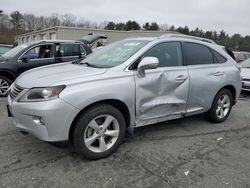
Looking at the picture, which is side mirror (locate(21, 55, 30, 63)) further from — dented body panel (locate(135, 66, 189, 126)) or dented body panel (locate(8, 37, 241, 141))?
dented body panel (locate(135, 66, 189, 126))

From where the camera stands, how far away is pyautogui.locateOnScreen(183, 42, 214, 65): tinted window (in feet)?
14.8

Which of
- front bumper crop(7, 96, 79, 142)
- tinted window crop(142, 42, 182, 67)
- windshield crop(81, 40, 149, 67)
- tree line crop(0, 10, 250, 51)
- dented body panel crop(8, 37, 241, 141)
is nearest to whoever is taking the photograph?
front bumper crop(7, 96, 79, 142)

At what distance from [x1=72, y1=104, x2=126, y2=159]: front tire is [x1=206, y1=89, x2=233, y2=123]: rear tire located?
7.41ft

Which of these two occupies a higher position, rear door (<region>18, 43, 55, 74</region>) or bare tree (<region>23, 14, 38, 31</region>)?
bare tree (<region>23, 14, 38, 31</region>)

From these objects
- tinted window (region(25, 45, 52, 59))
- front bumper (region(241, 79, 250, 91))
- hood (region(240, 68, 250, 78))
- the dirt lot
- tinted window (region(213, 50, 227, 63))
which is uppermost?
tinted window (region(25, 45, 52, 59))

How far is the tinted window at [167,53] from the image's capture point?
159 inches

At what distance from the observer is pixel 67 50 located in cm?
823

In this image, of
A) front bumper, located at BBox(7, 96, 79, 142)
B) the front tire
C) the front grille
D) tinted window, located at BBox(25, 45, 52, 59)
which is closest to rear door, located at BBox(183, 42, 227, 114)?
the front tire

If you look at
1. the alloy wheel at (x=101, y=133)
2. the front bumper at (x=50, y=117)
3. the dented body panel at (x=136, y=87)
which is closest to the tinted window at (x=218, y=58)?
the dented body panel at (x=136, y=87)

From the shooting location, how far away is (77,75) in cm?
333

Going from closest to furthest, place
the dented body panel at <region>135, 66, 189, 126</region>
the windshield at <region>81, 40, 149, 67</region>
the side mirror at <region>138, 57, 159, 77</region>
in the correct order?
the side mirror at <region>138, 57, 159, 77</region>, the dented body panel at <region>135, 66, 189, 126</region>, the windshield at <region>81, 40, 149, 67</region>

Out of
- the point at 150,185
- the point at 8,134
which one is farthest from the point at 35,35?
the point at 150,185

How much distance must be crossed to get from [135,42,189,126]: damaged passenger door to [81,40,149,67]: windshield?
241mm

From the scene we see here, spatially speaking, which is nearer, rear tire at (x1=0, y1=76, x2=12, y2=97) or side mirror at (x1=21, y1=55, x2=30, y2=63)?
rear tire at (x1=0, y1=76, x2=12, y2=97)
